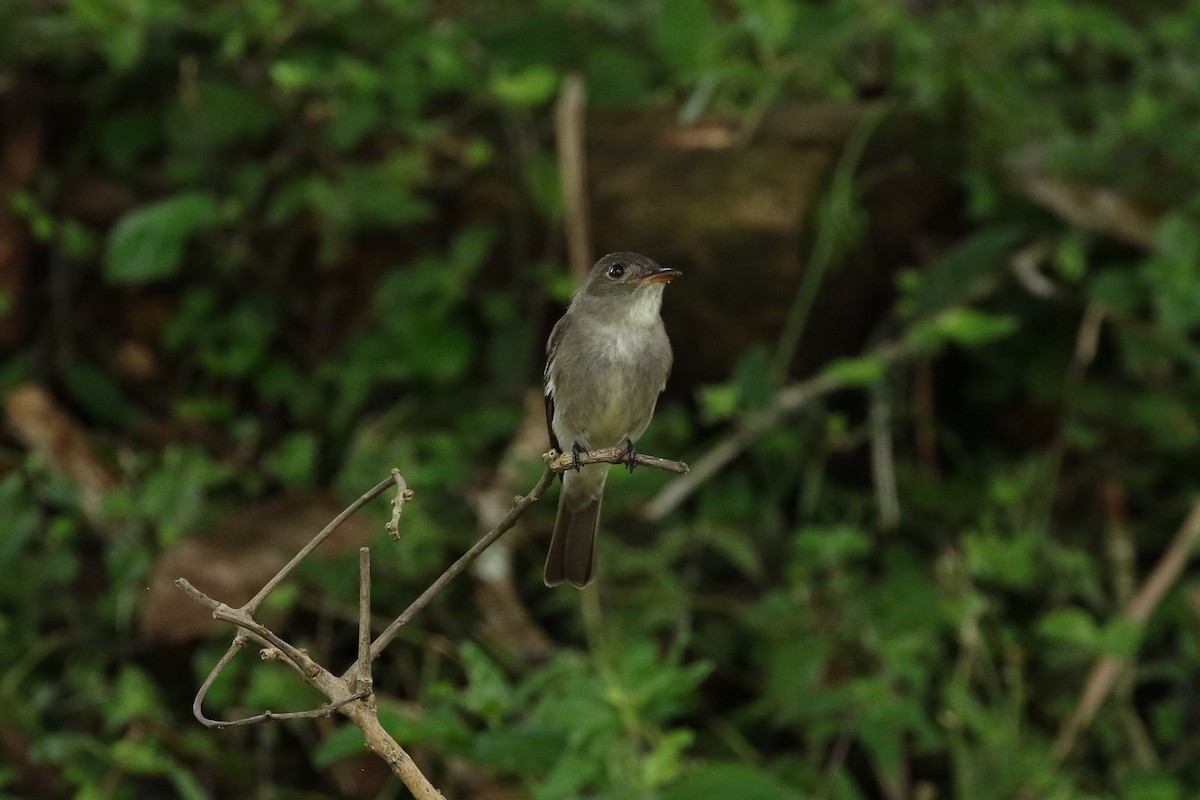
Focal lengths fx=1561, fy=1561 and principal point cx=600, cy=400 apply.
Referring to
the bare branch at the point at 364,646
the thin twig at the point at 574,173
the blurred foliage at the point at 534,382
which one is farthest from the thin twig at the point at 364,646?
the thin twig at the point at 574,173

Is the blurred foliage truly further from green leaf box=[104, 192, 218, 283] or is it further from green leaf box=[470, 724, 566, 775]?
green leaf box=[470, 724, 566, 775]

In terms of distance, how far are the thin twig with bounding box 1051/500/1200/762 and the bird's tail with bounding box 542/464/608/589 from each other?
1.75 meters

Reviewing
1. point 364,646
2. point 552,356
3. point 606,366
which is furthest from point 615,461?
point 552,356

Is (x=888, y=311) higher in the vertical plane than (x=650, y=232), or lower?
lower

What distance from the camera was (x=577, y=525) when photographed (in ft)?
11.7

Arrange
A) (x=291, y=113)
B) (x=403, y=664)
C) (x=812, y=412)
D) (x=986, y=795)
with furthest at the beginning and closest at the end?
(x=291, y=113), (x=812, y=412), (x=403, y=664), (x=986, y=795)

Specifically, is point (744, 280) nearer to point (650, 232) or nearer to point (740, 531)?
point (650, 232)

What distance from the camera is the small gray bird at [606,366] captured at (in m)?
3.24

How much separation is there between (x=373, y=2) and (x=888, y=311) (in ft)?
6.68

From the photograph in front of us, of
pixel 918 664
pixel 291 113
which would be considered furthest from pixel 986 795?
pixel 291 113

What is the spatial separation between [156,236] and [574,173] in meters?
1.33

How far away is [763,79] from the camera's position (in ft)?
16.9

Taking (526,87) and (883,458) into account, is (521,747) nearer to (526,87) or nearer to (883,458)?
→ (883,458)

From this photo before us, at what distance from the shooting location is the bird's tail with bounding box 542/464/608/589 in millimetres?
3342
